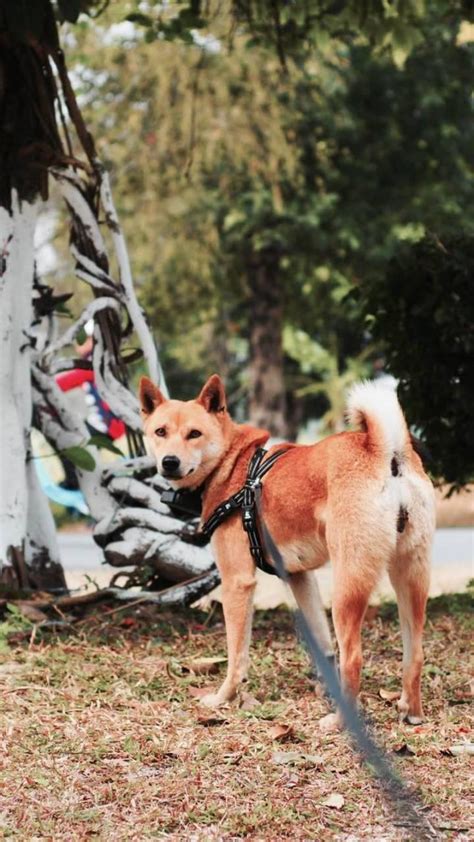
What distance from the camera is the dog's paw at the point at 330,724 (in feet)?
15.6

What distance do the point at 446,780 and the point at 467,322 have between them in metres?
4.00

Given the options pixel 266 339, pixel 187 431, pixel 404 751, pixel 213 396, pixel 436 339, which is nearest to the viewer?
pixel 404 751

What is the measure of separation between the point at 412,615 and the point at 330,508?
0.56 metres

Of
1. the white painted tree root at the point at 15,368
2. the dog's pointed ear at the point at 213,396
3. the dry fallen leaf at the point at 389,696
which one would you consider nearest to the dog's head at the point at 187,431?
the dog's pointed ear at the point at 213,396

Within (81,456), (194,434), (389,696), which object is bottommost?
(389,696)

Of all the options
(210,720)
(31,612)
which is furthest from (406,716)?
(31,612)

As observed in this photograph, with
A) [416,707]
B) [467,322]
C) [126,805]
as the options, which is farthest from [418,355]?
[126,805]

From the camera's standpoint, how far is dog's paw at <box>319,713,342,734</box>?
4.75m

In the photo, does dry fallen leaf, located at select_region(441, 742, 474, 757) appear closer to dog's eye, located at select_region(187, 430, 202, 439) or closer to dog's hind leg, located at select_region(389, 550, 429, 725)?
dog's hind leg, located at select_region(389, 550, 429, 725)

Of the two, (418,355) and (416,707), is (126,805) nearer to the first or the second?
(416,707)

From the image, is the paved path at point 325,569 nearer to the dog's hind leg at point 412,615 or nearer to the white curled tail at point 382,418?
the dog's hind leg at point 412,615

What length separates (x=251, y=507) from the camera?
520 centimetres

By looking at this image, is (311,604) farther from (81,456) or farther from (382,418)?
(81,456)

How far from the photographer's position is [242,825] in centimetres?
372
